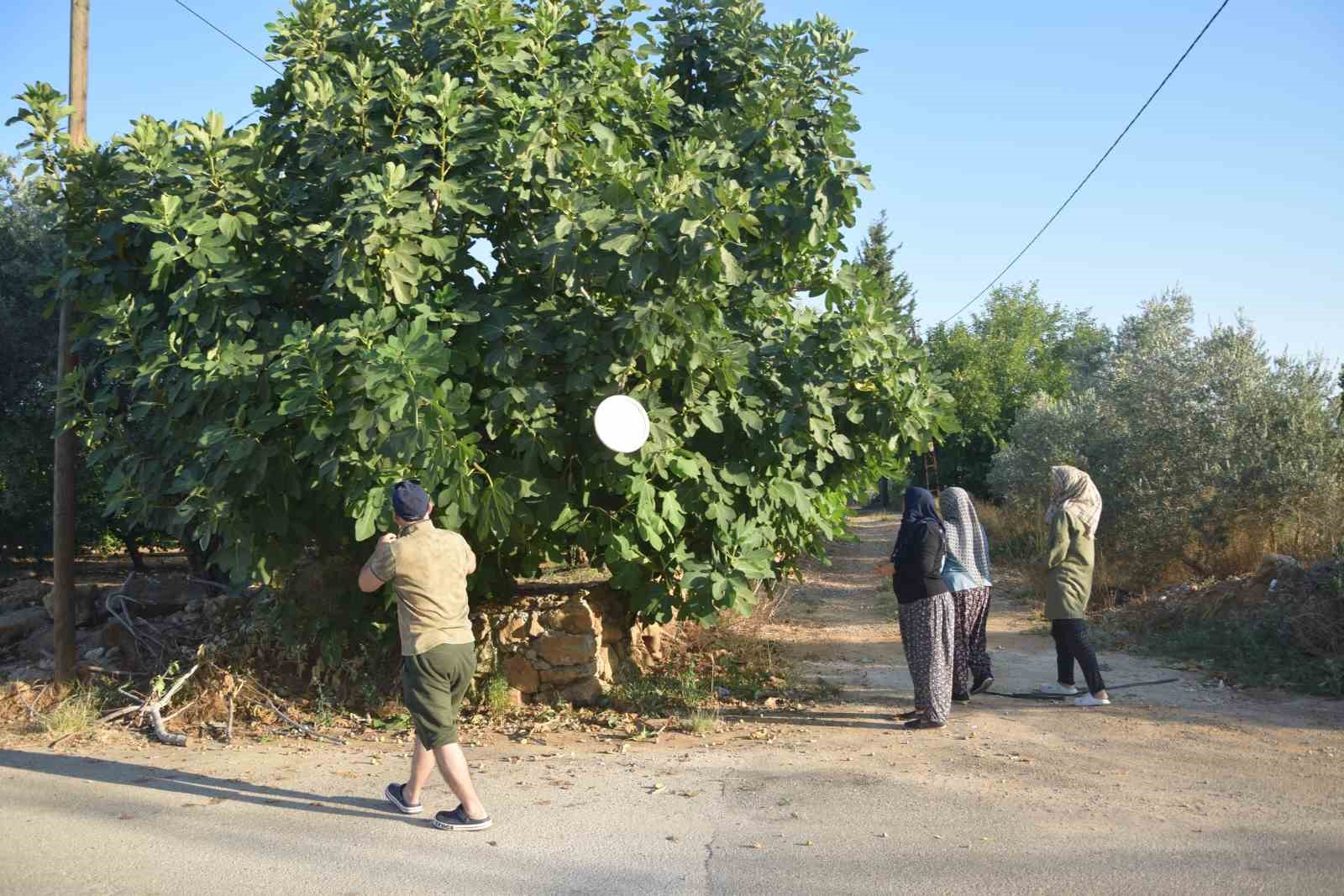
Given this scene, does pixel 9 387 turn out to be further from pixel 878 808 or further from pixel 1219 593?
pixel 1219 593

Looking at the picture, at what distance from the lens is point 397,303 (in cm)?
704

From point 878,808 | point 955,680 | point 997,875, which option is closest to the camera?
point 997,875

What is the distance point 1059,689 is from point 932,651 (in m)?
1.75

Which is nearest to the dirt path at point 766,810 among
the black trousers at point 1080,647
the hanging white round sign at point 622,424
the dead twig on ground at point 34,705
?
the black trousers at point 1080,647

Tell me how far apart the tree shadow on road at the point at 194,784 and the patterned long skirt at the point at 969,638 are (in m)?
4.54

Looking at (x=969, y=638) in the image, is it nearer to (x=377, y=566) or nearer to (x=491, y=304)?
(x=491, y=304)

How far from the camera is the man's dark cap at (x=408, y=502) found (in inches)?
215

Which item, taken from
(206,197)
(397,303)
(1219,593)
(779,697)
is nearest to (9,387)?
(206,197)

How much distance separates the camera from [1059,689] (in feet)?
28.4

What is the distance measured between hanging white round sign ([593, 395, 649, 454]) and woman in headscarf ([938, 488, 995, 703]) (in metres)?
2.79

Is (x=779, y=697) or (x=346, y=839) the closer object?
(x=346, y=839)

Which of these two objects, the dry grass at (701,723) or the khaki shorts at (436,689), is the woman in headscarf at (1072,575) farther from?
the khaki shorts at (436,689)

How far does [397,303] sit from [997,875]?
4.91 m

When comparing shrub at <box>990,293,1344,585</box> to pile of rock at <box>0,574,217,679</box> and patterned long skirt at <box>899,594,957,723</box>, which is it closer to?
patterned long skirt at <box>899,594,957,723</box>
